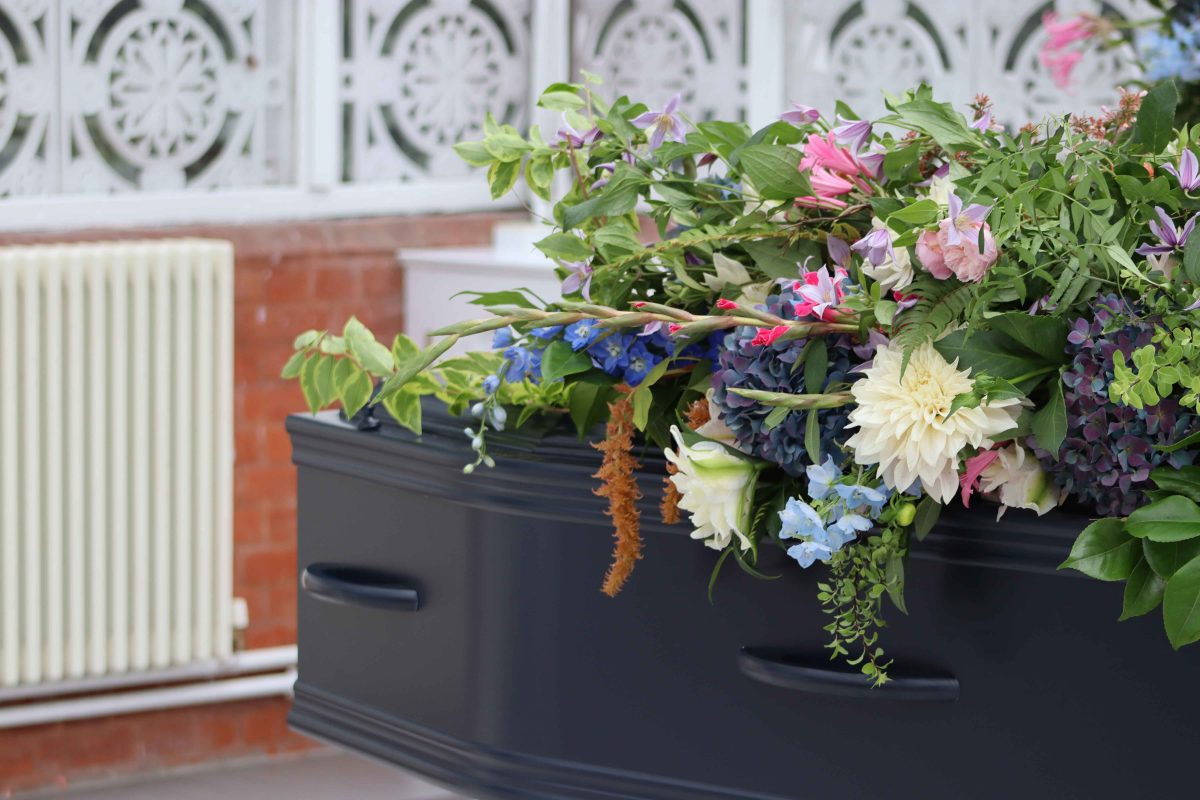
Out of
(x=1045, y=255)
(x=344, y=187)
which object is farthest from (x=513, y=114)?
(x=1045, y=255)

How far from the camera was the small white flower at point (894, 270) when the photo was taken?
3.62 feet

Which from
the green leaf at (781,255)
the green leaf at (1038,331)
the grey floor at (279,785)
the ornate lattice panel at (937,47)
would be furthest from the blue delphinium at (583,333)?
the ornate lattice panel at (937,47)

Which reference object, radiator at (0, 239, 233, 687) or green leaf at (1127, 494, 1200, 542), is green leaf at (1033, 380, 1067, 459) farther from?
radiator at (0, 239, 233, 687)

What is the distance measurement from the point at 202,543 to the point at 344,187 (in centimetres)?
91

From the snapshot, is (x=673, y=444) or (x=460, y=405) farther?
(x=460, y=405)

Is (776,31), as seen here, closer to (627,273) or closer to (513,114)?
(513,114)

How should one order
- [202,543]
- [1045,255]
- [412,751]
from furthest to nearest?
[202,543]
[412,751]
[1045,255]

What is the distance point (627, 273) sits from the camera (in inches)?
52.6

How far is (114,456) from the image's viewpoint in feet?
11.4

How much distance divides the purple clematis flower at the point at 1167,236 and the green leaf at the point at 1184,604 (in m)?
0.20

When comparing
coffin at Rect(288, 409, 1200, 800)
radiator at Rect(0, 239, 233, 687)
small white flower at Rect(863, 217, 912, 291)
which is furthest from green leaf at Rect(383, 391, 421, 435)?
radiator at Rect(0, 239, 233, 687)

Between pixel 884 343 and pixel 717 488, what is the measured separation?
6.0 inches

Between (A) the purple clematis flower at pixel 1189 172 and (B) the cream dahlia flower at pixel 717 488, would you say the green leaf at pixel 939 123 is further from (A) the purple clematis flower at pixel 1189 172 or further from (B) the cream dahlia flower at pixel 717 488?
(B) the cream dahlia flower at pixel 717 488

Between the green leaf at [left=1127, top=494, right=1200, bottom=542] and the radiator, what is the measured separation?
110 inches
